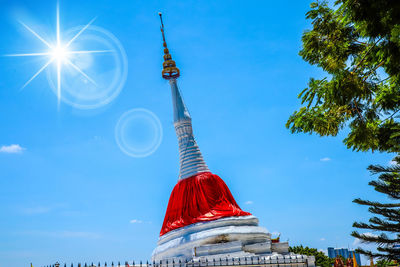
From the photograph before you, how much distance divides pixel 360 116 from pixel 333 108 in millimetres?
684

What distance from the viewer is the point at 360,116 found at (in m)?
8.41

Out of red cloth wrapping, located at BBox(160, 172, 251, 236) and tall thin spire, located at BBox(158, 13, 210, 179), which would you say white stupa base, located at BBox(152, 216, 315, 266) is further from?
tall thin spire, located at BBox(158, 13, 210, 179)

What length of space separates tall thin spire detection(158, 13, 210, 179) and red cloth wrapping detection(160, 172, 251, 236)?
2.87 feet

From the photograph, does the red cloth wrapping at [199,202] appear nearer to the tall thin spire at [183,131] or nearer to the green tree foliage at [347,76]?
the tall thin spire at [183,131]

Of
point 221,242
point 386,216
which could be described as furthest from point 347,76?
point 221,242

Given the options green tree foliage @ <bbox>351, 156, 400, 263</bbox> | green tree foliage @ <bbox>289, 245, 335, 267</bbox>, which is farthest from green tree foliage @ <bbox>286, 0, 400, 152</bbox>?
green tree foliage @ <bbox>289, 245, 335, 267</bbox>

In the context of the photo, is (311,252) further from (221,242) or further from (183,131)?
(183,131)

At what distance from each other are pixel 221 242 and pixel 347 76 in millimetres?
17542

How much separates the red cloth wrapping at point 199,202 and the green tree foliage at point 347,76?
54.9 feet

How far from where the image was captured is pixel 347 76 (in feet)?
24.8

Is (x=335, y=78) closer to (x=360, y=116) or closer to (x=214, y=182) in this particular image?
(x=360, y=116)

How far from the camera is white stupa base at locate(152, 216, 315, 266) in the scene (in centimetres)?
2183

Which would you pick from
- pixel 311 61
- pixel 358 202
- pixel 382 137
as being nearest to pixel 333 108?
pixel 311 61

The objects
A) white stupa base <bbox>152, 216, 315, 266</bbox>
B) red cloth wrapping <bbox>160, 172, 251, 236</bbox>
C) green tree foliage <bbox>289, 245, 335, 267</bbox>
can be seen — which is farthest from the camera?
green tree foliage <bbox>289, 245, 335, 267</bbox>
